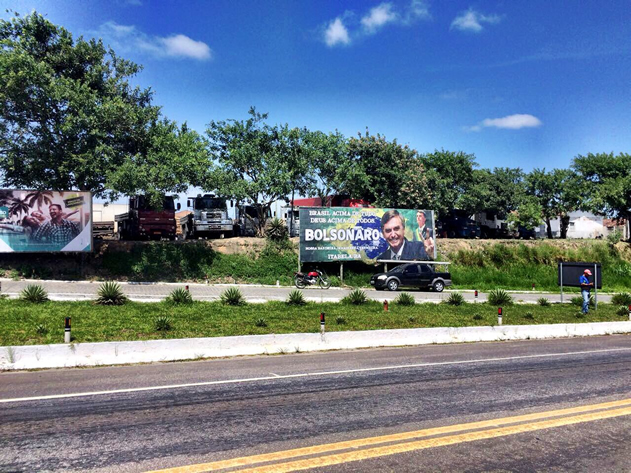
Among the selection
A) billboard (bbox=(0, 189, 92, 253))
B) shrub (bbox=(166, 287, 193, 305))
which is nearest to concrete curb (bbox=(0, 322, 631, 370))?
shrub (bbox=(166, 287, 193, 305))

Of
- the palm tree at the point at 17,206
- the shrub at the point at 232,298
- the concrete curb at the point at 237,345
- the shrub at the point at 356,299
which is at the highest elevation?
the palm tree at the point at 17,206

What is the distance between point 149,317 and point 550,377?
1127cm

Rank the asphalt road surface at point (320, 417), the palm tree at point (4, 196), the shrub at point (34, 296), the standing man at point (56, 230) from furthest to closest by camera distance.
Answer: the standing man at point (56, 230)
the palm tree at point (4, 196)
the shrub at point (34, 296)
the asphalt road surface at point (320, 417)

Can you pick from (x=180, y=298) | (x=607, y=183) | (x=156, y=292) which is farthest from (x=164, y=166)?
(x=607, y=183)

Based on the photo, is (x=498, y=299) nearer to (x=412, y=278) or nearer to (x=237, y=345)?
(x=412, y=278)

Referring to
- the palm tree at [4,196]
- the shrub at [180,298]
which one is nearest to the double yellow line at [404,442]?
the shrub at [180,298]

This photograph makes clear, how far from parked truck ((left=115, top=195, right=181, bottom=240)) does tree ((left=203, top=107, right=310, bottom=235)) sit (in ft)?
13.2

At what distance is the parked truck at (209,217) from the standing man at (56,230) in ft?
26.2

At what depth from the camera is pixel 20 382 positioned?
938 cm

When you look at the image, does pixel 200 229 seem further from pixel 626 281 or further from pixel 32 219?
pixel 626 281

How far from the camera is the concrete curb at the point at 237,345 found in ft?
36.2

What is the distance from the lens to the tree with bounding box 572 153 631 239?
160 feet

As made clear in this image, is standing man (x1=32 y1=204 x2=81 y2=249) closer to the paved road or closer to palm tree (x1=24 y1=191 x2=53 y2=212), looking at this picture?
palm tree (x1=24 y1=191 x2=53 y2=212)

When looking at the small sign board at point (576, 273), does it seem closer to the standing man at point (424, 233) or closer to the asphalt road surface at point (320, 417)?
the asphalt road surface at point (320, 417)
